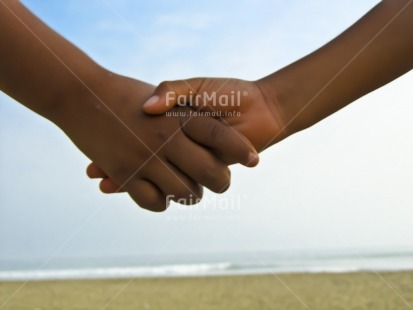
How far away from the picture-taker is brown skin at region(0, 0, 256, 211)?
1.38 meters

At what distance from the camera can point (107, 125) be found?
1.42 metres

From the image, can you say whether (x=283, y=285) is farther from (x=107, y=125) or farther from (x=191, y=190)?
(x=107, y=125)

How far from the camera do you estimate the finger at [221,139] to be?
1370mm

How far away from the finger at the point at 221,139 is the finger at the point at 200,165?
20mm

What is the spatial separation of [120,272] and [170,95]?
9.69ft

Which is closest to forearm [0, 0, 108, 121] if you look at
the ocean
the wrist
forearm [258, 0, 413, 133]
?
the wrist

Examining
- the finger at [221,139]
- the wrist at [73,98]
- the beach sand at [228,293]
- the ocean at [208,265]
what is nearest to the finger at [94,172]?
the wrist at [73,98]

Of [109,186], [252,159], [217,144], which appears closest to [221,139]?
[217,144]

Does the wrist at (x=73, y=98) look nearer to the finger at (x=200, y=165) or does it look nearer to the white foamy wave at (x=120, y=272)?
the finger at (x=200, y=165)

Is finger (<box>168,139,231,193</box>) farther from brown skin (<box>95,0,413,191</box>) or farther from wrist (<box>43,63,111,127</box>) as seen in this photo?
wrist (<box>43,63,111,127</box>)

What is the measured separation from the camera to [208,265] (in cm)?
442

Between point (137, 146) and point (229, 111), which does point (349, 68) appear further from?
point (137, 146)

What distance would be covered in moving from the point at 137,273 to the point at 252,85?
2.80 meters

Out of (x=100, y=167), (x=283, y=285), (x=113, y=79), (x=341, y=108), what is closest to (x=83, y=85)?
(x=113, y=79)
